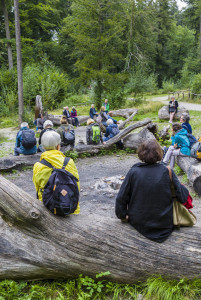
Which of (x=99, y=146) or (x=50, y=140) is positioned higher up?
(x=50, y=140)

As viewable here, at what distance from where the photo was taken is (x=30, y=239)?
3033mm

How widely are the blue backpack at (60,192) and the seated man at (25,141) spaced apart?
546 cm

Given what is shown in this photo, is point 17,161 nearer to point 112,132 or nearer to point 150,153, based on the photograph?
point 112,132

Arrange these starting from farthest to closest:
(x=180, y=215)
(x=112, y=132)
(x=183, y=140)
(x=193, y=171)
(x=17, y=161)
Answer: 1. (x=112, y=132)
2. (x=17, y=161)
3. (x=183, y=140)
4. (x=193, y=171)
5. (x=180, y=215)

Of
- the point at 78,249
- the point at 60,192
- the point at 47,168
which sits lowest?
the point at 78,249

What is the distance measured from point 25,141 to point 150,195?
631cm

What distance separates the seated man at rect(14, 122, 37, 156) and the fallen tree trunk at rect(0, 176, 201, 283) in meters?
5.34

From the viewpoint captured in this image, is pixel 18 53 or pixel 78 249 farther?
pixel 18 53

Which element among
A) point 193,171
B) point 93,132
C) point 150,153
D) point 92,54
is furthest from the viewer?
point 92,54

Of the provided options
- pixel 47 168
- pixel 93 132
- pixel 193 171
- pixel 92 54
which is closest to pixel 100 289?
pixel 47 168

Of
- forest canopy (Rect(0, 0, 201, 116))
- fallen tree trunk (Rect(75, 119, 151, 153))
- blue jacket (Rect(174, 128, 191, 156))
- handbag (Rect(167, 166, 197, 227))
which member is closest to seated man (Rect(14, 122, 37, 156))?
fallen tree trunk (Rect(75, 119, 151, 153))

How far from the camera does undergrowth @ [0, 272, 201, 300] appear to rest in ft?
9.01

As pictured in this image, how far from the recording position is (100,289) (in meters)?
2.86

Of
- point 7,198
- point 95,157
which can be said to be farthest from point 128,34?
point 7,198
